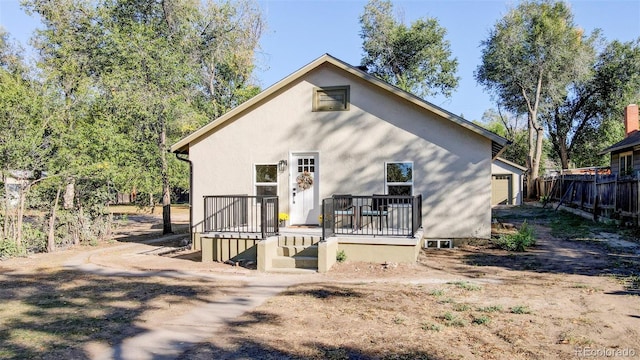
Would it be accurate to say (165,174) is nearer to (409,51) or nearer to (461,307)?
(461,307)

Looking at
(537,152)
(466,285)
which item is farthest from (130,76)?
(537,152)

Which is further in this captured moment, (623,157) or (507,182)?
(507,182)

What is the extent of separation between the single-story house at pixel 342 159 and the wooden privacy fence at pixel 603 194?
512 centimetres

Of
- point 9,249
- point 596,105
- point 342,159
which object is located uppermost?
point 596,105

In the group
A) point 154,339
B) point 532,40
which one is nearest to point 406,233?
point 154,339

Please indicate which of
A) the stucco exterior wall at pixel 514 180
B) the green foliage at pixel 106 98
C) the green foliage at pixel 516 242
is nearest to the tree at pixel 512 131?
the stucco exterior wall at pixel 514 180

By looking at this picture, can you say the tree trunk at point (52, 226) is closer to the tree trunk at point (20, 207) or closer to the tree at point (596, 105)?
the tree trunk at point (20, 207)

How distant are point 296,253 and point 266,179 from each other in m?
3.77

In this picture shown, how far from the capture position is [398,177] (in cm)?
1217

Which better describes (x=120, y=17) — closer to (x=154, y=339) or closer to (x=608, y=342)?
(x=154, y=339)

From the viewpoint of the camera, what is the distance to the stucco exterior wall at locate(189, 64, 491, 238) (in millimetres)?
11711

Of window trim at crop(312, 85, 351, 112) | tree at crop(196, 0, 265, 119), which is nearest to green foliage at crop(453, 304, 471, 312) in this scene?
window trim at crop(312, 85, 351, 112)

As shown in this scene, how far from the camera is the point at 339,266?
9.54 meters

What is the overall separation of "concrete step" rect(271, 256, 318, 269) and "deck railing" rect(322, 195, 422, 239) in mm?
631
